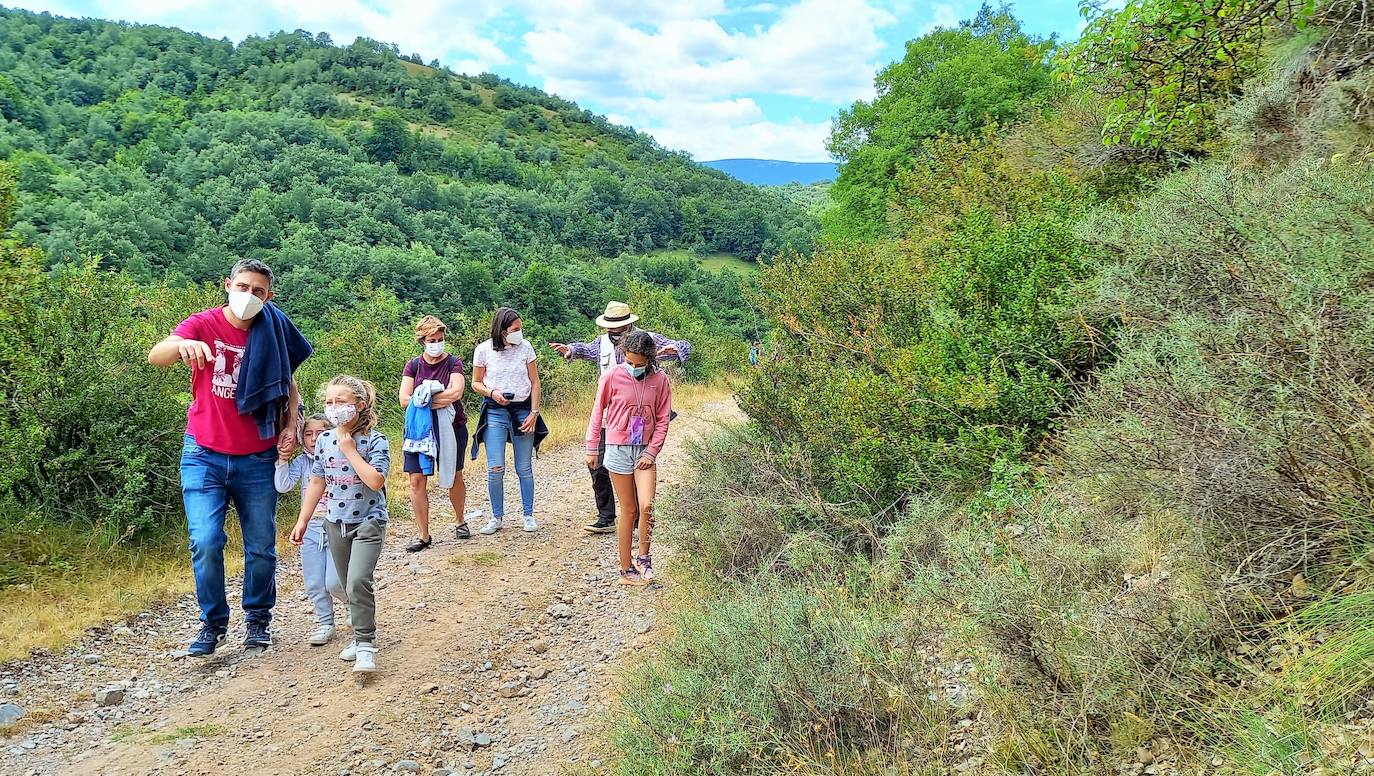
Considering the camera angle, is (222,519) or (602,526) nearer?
(222,519)

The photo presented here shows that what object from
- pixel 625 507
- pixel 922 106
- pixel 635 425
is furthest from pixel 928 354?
pixel 922 106

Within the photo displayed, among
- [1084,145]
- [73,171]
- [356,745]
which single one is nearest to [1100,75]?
[1084,145]

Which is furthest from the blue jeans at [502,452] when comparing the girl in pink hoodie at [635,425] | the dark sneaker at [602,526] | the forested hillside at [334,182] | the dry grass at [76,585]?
the forested hillside at [334,182]

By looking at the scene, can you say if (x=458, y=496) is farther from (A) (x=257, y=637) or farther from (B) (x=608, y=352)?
(A) (x=257, y=637)

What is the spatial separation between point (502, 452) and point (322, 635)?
227cm

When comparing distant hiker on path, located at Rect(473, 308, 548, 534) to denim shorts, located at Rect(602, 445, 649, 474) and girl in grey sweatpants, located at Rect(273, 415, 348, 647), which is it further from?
girl in grey sweatpants, located at Rect(273, 415, 348, 647)

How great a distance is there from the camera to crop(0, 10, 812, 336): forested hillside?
40.5 meters

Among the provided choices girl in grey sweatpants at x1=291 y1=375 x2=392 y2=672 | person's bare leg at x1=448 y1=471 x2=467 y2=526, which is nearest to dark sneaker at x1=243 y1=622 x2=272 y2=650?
girl in grey sweatpants at x1=291 y1=375 x2=392 y2=672

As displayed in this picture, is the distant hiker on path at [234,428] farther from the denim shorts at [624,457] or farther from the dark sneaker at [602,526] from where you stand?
the dark sneaker at [602,526]

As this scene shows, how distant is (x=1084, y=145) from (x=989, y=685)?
28.5 feet

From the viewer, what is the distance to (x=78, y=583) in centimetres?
488

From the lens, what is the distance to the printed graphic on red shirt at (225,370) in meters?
3.98

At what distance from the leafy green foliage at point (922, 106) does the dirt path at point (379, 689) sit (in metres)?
18.6

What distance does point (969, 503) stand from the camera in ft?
13.5
